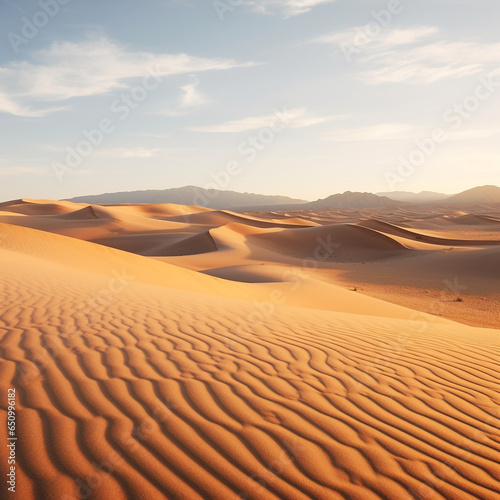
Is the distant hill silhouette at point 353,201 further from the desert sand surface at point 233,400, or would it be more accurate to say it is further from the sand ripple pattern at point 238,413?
the sand ripple pattern at point 238,413

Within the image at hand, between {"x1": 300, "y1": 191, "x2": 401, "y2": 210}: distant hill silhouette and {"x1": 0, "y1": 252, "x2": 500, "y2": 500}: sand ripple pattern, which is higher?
{"x1": 300, "y1": 191, "x2": 401, "y2": 210}: distant hill silhouette

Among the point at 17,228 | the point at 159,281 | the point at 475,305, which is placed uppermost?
the point at 17,228

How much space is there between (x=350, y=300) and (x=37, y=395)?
31.1 ft

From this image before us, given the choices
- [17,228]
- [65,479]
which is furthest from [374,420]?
[17,228]

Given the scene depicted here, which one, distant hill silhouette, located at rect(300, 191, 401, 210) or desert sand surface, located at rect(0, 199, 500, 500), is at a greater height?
distant hill silhouette, located at rect(300, 191, 401, 210)

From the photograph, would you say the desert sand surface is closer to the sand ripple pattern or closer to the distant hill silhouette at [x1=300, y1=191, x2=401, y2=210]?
the sand ripple pattern

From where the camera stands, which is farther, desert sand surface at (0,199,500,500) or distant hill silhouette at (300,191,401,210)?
distant hill silhouette at (300,191,401,210)

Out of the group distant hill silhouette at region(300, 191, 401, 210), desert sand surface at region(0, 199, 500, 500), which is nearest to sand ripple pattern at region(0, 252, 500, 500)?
desert sand surface at region(0, 199, 500, 500)

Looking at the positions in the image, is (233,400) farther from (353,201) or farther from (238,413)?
(353,201)

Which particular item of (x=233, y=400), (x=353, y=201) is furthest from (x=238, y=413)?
(x=353, y=201)

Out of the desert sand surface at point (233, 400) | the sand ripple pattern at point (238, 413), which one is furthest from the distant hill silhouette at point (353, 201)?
the sand ripple pattern at point (238, 413)

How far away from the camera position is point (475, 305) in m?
11.8

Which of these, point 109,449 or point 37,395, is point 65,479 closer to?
point 109,449

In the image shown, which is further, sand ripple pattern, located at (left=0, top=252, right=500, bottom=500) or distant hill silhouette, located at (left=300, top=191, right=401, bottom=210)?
distant hill silhouette, located at (left=300, top=191, right=401, bottom=210)
